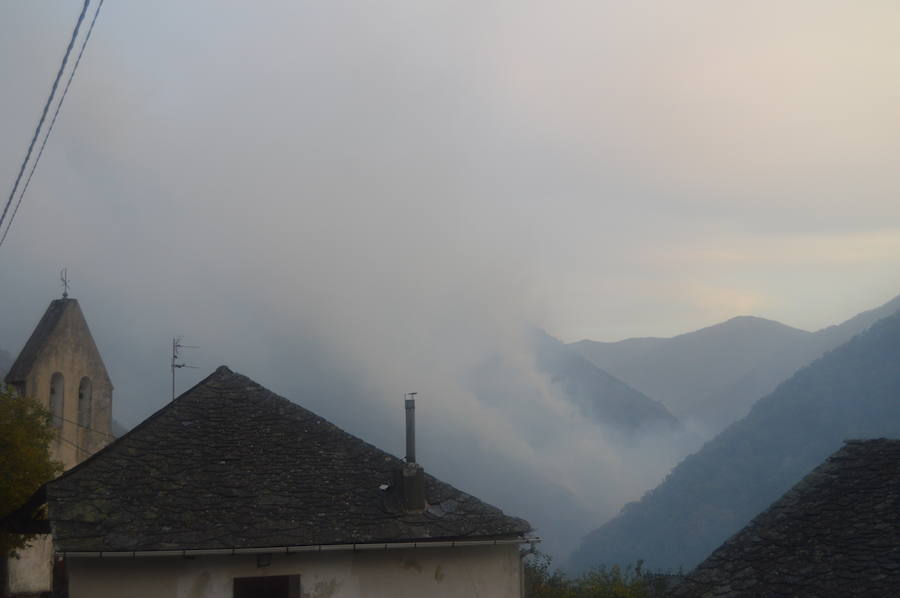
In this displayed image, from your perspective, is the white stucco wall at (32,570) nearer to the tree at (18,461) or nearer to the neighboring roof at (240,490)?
the tree at (18,461)

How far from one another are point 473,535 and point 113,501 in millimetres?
5686

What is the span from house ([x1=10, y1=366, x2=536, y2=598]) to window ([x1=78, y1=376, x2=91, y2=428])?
22041mm

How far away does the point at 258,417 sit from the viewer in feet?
57.1

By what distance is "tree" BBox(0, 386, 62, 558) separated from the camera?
936 inches

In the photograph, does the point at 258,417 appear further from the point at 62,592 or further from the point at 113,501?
the point at 62,592

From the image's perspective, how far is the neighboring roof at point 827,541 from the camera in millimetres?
14461

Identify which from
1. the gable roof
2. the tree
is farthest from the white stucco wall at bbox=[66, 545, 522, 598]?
the gable roof

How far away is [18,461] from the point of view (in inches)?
948

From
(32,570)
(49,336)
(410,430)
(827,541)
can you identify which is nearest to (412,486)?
(410,430)

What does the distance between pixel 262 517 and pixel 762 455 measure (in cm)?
5077

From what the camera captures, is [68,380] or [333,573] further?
[68,380]

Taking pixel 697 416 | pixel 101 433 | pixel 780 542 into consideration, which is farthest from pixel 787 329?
pixel 780 542

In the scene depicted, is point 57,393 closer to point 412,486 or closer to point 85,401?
point 85,401

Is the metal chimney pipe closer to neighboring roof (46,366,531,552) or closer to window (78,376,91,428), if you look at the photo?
neighboring roof (46,366,531,552)
